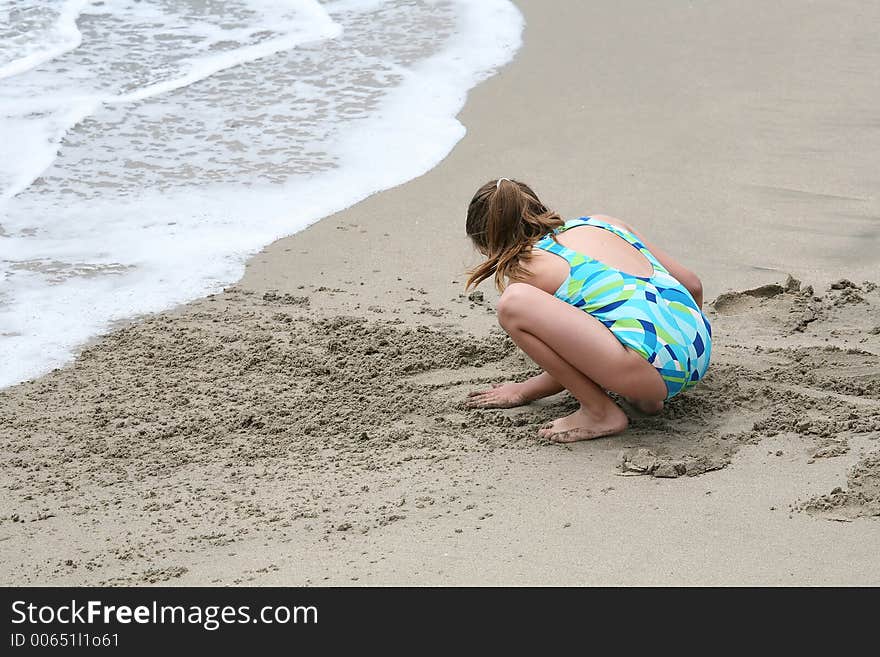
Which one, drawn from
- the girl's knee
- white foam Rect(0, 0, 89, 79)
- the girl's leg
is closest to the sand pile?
the girl's leg

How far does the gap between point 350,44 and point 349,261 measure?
162 inches

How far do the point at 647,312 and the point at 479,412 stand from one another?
28.2 inches

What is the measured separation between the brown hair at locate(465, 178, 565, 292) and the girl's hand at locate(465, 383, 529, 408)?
1.42 ft

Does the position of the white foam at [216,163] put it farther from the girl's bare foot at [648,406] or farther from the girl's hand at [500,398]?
the girl's bare foot at [648,406]

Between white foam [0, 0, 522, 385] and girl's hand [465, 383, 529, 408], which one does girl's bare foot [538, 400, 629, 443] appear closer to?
girl's hand [465, 383, 529, 408]

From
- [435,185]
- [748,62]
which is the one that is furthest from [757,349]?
[748,62]

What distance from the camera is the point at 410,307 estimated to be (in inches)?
190

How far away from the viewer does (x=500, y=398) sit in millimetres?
3955

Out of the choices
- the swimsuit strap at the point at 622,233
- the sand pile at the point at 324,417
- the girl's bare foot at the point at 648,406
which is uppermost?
the swimsuit strap at the point at 622,233

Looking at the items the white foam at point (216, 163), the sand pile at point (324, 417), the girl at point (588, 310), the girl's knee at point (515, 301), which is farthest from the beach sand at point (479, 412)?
the girl's knee at point (515, 301)

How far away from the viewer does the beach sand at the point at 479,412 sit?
296cm

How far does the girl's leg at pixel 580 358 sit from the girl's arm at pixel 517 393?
24 centimetres

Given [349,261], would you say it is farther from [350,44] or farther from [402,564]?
[350,44]

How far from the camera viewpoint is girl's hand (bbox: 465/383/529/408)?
3939mm
